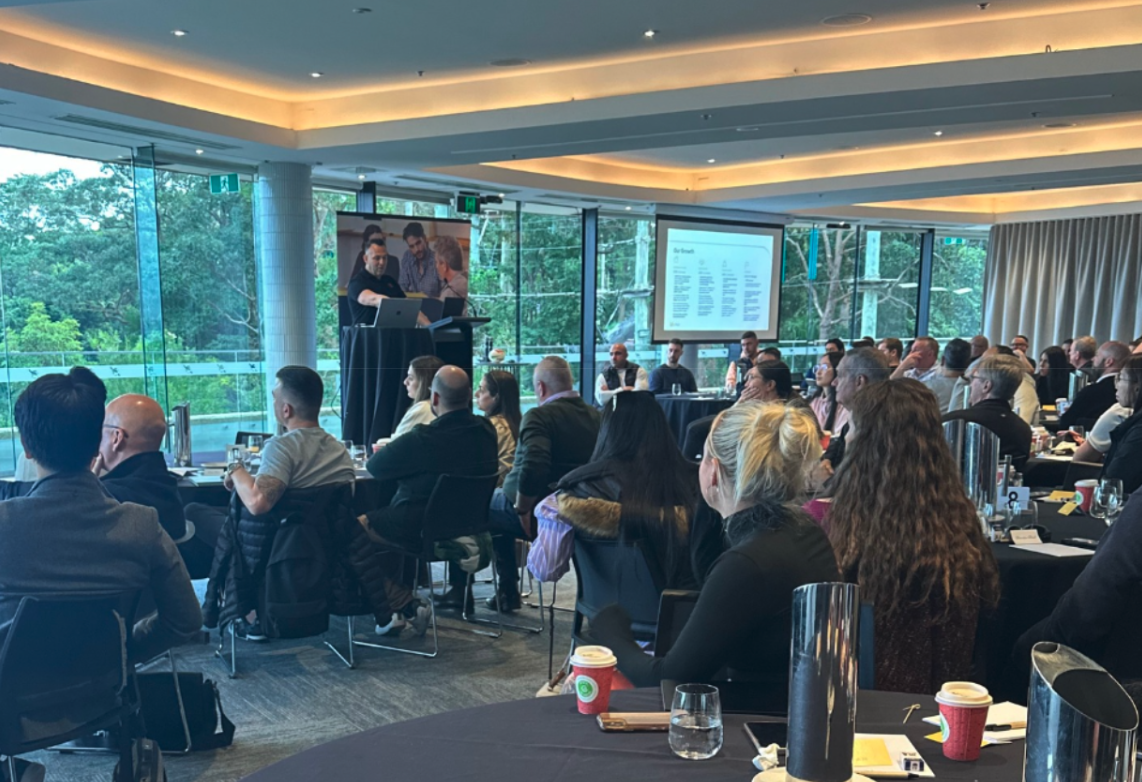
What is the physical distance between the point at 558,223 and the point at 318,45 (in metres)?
6.03

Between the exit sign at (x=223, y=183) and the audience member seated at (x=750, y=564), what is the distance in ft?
24.9

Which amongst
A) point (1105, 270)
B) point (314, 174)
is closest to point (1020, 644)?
point (314, 174)

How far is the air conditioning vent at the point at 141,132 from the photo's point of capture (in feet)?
22.2

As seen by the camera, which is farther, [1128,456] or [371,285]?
[371,285]

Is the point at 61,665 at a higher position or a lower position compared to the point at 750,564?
lower

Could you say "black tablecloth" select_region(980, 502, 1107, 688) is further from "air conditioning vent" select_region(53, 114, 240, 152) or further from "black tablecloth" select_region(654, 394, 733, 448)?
"air conditioning vent" select_region(53, 114, 240, 152)

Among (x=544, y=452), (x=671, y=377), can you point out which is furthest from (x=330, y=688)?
(x=671, y=377)

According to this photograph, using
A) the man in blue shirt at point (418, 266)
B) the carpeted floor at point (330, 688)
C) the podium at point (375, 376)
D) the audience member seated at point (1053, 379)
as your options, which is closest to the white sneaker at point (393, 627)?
the carpeted floor at point (330, 688)

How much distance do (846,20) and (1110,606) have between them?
4.41m

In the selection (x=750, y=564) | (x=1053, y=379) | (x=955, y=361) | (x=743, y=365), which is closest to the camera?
(x=750, y=564)

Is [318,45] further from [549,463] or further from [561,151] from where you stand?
[549,463]

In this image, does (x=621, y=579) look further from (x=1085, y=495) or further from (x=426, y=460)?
(x=1085, y=495)

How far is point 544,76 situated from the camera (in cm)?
714

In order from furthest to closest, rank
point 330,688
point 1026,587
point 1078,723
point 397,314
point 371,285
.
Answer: point 371,285 → point 397,314 → point 330,688 → point 1026,587 → point 1078,723
